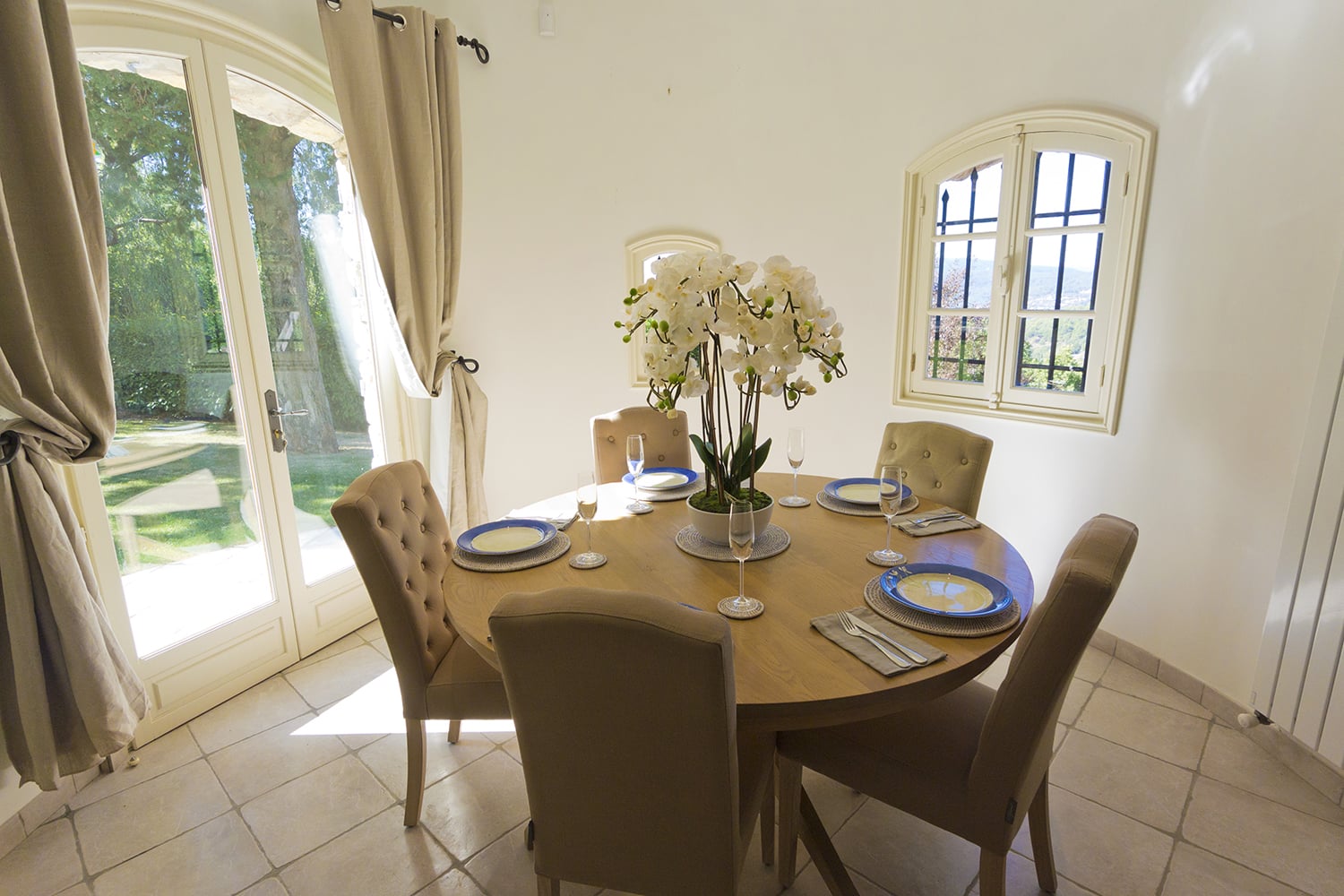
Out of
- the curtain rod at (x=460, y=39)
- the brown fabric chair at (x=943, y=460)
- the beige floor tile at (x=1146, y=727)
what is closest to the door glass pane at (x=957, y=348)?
the brown fabric chair at (x=943, y=460)

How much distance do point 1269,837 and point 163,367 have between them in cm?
360

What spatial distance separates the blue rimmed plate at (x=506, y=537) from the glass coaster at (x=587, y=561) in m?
0.13

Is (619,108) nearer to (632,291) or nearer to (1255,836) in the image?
(632,291)

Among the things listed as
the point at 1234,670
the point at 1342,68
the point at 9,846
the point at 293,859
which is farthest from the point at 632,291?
the point at 1234,670

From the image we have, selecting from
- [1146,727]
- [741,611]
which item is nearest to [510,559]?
[741,611]

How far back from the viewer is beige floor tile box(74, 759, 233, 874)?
1.77 meters

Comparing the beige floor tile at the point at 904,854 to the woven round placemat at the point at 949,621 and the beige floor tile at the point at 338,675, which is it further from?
the beige floor tile at the point at 338,675

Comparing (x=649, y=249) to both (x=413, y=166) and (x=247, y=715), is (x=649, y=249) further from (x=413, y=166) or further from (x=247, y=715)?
(x=247, y=715)

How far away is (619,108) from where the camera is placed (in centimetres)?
342

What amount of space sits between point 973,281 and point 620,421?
175cm

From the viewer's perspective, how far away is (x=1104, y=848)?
1.70m

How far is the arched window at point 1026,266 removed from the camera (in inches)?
97.7

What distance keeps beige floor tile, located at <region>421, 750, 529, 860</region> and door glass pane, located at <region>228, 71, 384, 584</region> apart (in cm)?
128

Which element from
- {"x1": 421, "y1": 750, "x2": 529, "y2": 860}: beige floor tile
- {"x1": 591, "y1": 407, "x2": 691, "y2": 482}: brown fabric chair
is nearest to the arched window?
{"x1": 591, "y1": 407, "x2": 691, "y2": 482}: brown fabric chair
